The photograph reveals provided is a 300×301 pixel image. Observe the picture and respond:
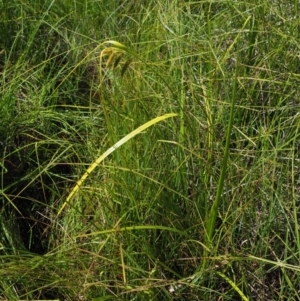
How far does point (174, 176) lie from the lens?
1.58 metres

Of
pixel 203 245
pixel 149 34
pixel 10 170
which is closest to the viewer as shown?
pixel 203 245

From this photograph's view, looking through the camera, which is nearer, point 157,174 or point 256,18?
point 157,174

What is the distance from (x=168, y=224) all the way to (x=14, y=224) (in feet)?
1.50

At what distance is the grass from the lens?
1466 mm

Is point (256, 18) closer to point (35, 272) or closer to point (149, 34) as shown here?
point (149, 34)

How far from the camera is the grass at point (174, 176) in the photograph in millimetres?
1466

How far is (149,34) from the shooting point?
2.07 metres

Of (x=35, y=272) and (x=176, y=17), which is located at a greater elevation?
(x=176, y=17)

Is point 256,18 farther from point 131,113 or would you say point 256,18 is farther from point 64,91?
point 64,91

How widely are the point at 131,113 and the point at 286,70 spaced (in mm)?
419

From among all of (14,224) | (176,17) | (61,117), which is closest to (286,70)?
(176,17)

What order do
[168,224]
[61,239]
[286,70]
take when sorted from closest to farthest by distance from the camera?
[168,224]
[61,239]
[286,70]

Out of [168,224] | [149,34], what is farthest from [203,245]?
[149,34]

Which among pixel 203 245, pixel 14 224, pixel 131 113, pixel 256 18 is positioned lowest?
pixel 14 224
